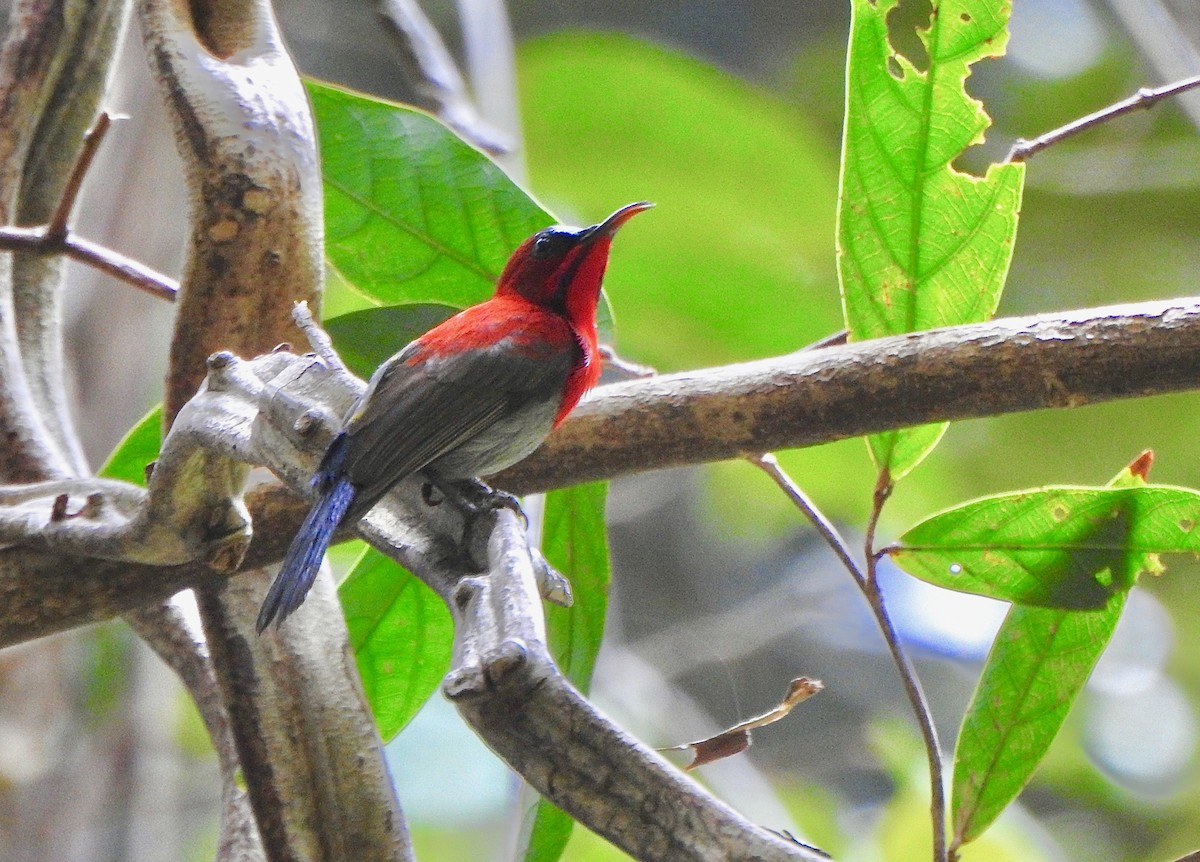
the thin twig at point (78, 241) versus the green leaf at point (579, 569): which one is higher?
the thin twig at point (78, 241)

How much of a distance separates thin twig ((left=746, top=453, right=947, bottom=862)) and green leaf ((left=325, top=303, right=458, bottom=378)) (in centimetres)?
63

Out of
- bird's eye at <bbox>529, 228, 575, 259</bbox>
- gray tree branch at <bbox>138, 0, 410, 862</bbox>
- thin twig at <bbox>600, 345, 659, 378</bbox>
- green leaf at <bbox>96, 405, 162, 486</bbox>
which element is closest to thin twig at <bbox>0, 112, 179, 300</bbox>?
gray tree branch at <bbox>138, 0, 410, 862</bbox>

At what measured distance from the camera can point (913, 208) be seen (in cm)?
184

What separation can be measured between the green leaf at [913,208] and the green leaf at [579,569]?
0.53m

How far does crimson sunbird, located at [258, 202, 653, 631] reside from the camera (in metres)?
1.55

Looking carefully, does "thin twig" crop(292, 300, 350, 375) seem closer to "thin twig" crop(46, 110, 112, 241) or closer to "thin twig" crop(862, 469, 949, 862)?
"thin twig" crop(46, 110, 112, 241)

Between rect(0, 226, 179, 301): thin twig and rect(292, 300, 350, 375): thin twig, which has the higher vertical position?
rect(0, 226, 179, 301): thin twig

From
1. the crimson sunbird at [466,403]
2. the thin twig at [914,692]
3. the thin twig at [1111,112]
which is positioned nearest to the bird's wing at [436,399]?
the crimson sunbird at [466,403]

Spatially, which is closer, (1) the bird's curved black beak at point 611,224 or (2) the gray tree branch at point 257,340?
(2) the gray tree branch at point 257,340

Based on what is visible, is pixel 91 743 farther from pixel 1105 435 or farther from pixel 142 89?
pixel 1105 435

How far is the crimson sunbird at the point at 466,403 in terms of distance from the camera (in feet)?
5.08

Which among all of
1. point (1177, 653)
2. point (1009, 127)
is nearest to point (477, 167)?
point (1009, 127)

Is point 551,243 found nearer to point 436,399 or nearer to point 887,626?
point 436,399

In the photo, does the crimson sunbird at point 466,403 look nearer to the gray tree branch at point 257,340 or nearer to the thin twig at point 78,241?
the gray tree branch at point 257,340
